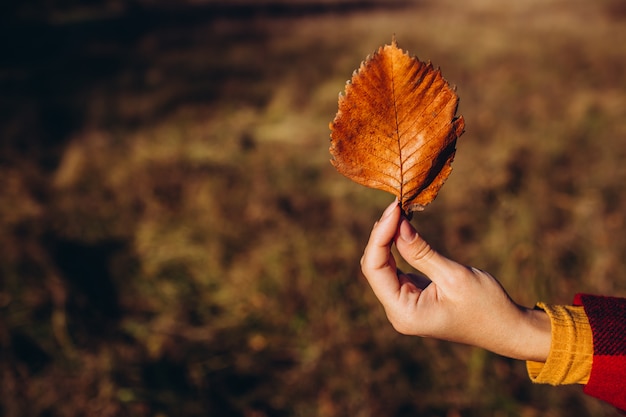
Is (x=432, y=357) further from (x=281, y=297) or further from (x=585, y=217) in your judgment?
(x=585, y=217)

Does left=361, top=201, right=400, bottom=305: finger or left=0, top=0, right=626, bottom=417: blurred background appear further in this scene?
left=0, top=0, right=626, bottom=417: blurred background

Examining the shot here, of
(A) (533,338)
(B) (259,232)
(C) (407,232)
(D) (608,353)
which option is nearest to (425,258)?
(C) (407,232)

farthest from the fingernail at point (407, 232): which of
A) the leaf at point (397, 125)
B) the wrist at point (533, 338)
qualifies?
the wrist at point (533, 338)

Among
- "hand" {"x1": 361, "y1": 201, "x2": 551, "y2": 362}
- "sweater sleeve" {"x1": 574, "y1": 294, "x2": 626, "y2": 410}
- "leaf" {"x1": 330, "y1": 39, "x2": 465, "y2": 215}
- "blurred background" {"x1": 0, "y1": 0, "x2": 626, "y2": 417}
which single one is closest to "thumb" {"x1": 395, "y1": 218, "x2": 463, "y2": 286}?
"hand" {"x1": 361, "y1": 201, "x2": 551, "y2": 362}

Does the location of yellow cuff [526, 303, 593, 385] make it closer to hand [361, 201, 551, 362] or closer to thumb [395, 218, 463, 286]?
hand [361, 201, 551, 362]

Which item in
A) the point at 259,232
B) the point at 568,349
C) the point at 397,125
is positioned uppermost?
the point at 397,125

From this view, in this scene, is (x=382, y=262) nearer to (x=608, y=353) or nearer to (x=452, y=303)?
(x=452, y=303)
